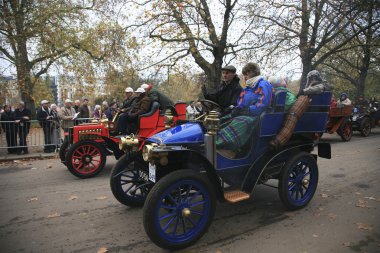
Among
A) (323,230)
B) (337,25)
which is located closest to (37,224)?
(323,230)

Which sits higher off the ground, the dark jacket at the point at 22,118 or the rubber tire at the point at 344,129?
the dark jacket at the point at 22,118

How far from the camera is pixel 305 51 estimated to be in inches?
553

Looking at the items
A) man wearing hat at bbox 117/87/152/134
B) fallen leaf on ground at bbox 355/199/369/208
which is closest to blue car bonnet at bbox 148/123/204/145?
fallen leaf on ground at bbox 355/199/369/208

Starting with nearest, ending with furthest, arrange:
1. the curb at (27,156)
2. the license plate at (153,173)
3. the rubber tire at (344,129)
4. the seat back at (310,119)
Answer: the license plate at (153,173) < the seat back at (310,119) < the curb at (27,156) < the rubber tire at (344,129)

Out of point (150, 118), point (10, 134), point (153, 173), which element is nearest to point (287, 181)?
point (153, 173)

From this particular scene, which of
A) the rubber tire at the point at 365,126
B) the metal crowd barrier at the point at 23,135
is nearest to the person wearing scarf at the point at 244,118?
the metal crowd barrier at the point at 23,135

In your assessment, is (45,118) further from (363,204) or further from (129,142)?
(363,204)

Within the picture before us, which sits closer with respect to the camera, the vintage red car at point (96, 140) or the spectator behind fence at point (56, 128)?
the vintage red car at point (96, 140)

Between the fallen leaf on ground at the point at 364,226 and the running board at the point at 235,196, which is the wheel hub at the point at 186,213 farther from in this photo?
the fallen leaf on ground at the point at 364,226

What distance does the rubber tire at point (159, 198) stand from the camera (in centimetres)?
287

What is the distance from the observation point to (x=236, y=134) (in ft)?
12.4

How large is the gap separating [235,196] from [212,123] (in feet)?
3.18

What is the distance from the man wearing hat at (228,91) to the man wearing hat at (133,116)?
259 cm

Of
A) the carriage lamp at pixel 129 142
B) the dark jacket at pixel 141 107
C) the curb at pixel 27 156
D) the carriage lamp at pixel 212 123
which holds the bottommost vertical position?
the curb at pixel 27 156
